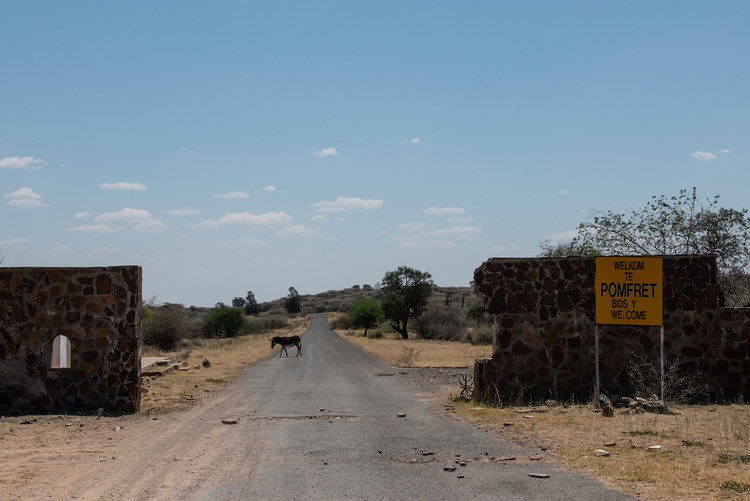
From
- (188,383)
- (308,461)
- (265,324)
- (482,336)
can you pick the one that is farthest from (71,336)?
(265,324)

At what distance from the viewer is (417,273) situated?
7950 centimetres

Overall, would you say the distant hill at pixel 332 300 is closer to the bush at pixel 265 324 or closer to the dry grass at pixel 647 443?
the bush at pixel 265 324

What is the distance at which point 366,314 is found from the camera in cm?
8719

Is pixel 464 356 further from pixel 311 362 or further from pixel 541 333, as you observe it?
pixel 541 333

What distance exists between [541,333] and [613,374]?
187 cm

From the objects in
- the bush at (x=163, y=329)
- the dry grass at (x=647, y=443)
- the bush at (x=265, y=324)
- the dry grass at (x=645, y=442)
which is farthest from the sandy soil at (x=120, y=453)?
the bush at (x=265, y=324)

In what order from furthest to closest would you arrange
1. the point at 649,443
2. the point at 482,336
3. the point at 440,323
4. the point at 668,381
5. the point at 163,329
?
the point at 440,323 → the point at 482,336 → the point at 163,329 → the point at 668,381 → the point at 649,443

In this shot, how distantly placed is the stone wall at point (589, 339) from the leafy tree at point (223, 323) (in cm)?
6579

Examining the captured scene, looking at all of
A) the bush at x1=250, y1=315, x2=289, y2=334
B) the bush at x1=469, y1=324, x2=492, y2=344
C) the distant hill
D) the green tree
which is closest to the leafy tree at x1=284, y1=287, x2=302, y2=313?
the distant hill

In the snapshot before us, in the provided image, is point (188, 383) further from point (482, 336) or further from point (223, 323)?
point (223, 323)

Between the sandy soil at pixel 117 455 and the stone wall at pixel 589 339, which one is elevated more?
the stone wall at pixel 589 339

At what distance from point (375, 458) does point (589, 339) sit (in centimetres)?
812

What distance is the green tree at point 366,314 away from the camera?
87000mm

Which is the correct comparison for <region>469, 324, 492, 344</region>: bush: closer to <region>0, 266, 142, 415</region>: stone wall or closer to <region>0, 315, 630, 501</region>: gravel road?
<region>0, 315, 630, 501</region>: gravel road
